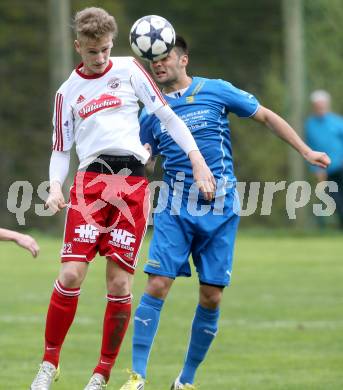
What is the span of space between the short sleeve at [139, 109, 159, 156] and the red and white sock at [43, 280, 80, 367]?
118cm

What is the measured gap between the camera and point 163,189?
7.32m

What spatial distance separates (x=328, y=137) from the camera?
19531 millimetres

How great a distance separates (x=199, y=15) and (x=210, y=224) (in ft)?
61.8

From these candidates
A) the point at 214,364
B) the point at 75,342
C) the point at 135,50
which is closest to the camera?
A: the point at 135,50

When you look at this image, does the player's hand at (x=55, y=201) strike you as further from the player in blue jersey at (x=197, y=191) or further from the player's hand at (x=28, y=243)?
the player in blue jersey at (x=197, y=191)

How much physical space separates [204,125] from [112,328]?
1.38 meters

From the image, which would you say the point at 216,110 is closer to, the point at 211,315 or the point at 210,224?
the point at 210,224

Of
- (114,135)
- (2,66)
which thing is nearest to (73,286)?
(114,135)

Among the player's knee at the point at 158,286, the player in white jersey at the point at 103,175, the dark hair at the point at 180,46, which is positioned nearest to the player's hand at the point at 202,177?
the player in white jersey at the point at 103,175

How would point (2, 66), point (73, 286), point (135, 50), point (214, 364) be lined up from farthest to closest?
point (2, 66), point (214, 364), point (135, 50), point (73, 286)

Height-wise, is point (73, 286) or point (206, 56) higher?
point (206, 56)

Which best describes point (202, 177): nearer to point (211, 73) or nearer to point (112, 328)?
point (112, 328)

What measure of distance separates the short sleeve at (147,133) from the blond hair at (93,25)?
0.90 meters

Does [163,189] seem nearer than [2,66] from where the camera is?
Yes
